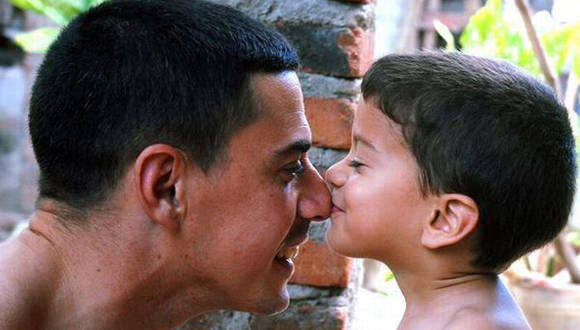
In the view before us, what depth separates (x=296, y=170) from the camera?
205cm

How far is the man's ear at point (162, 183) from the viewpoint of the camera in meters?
1.87

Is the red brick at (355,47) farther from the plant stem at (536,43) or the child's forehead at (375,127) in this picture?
the plant stem at (536,43)

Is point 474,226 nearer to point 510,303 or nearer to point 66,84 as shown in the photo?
point 510,303

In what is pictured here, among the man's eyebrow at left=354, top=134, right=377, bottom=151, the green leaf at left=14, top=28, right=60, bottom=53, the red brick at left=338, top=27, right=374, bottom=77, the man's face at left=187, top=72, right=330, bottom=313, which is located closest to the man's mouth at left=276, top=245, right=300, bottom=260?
the man's face at left=187, top=72, right=330, bottom=313

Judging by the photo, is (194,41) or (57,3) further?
(57,3)

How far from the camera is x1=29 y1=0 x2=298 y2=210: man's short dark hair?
1871 millimetres

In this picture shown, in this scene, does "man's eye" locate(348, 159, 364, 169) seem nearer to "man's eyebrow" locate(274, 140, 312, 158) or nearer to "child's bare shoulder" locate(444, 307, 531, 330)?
"man's eyebrow" locate(274, 140, 312, 158)

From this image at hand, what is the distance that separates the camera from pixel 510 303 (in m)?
2.14

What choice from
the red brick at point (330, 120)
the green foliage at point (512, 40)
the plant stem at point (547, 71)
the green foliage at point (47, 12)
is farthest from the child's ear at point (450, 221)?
the green foliage at point (47, 12)

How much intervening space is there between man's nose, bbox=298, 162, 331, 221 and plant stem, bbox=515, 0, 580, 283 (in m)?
1.78

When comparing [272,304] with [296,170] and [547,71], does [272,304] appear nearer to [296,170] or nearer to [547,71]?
[296,170]

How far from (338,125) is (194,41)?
1.99 feet

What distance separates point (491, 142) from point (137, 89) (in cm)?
71

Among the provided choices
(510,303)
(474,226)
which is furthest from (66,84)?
(510,303)
